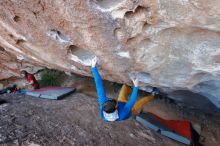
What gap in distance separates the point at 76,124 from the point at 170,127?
1629 mm

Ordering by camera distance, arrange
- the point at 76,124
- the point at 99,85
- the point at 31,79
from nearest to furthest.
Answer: the point at 99,85
the point at 76,124
the point at 31,79

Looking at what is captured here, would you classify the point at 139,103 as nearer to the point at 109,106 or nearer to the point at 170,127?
the point at 170,127

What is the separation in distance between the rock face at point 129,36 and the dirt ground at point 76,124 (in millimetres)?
756

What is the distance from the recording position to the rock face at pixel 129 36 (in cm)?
358

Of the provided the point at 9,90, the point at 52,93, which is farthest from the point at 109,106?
the point at 9,90

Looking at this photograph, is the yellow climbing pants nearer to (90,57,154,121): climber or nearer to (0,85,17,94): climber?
(90,57,154,121): climber

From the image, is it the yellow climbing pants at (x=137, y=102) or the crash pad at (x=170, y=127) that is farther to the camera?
the yellow climbing pants at (x=137, y=102)

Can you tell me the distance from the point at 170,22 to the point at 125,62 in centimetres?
120

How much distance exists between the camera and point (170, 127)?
5445 mm

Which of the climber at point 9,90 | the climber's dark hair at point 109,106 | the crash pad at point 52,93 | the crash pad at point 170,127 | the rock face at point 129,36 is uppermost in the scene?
the rock face at point 129,36

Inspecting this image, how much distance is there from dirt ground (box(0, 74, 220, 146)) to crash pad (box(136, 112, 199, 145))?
103mm

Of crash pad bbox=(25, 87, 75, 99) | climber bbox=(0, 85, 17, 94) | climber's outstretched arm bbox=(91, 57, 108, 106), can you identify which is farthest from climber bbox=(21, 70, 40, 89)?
climber's outstretched arm bbox=(91, 57, 108, 106)

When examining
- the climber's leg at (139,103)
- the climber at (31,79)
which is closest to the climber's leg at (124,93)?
the climber's leg at (139,103)

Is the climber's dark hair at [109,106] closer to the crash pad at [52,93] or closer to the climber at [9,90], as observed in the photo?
the crash pad at [52,93]
